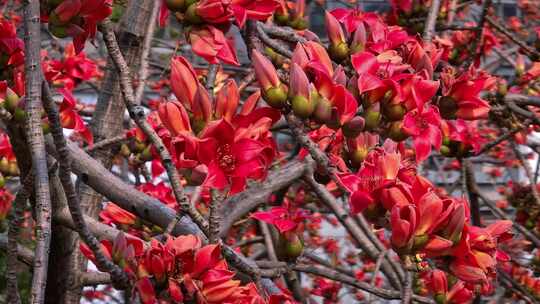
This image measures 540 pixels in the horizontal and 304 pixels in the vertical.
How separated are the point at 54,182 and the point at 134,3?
796 millimetres

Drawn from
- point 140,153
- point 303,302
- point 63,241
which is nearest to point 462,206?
point 63,241

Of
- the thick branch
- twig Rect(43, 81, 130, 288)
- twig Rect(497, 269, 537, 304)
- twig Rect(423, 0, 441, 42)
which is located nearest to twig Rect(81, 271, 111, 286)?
the thick branch

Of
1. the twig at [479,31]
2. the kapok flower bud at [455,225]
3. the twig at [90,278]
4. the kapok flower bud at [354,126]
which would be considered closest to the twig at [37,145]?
the kapok flower bud at [354,126]

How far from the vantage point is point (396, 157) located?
41.4 inches

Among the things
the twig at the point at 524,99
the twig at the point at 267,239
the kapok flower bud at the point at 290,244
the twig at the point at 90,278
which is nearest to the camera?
the kapok flower bud at the point at 290,244

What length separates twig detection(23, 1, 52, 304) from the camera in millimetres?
818

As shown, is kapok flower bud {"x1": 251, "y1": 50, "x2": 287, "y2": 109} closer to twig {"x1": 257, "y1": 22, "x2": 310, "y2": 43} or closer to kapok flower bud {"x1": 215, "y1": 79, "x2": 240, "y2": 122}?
kapok flower bud {"x1": 215, "y1": 79, "x2": 240, "y2": 122}

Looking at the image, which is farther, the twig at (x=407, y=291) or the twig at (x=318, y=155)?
the twig at (x=407, y=291)

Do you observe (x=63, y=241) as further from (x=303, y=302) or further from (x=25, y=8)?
(x=303, y=302)

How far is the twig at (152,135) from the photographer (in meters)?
1.02

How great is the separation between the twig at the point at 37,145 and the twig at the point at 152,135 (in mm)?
187

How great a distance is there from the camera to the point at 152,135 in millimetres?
1047

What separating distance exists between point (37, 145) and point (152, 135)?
21cm

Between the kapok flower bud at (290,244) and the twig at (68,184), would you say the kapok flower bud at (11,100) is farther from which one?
the kapok flower bud at (290,244)
